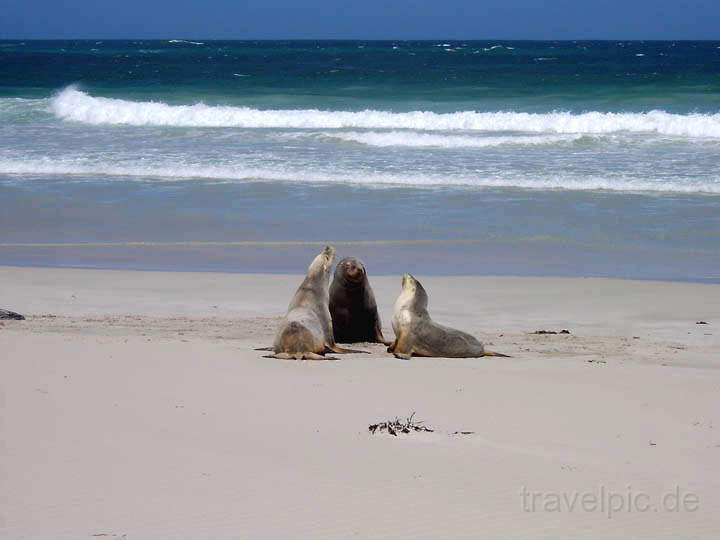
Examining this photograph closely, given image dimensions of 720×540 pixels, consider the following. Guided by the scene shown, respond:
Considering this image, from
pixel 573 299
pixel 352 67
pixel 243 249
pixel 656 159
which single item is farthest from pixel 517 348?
pixel 352 67

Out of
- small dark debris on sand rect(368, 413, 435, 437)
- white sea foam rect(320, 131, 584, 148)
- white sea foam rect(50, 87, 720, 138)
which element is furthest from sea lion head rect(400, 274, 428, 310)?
white sea foam rect(50, 87, 720, 138)

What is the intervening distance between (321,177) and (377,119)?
35.4 feet

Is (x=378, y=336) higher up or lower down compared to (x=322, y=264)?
lower down

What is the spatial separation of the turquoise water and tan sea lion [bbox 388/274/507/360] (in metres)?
3.48

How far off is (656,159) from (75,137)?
13.4 m

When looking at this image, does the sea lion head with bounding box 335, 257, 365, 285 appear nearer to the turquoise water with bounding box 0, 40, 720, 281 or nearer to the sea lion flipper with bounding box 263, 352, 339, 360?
the sea lion flipper with bounding box 263, 352, 339, 360

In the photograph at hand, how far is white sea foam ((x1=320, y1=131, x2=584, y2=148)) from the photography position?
23.1 metres

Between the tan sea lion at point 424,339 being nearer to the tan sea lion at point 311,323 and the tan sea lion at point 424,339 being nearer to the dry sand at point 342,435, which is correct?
the dry sand at point 342,435

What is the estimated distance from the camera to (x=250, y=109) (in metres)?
31.4

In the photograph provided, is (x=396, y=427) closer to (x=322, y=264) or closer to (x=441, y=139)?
(x=322, y=264)

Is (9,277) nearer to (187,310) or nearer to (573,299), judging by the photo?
(187,310)

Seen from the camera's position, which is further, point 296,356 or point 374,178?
point 374,178

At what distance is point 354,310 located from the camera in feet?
27.5

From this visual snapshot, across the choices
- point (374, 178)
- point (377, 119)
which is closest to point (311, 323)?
point (374, 178)
